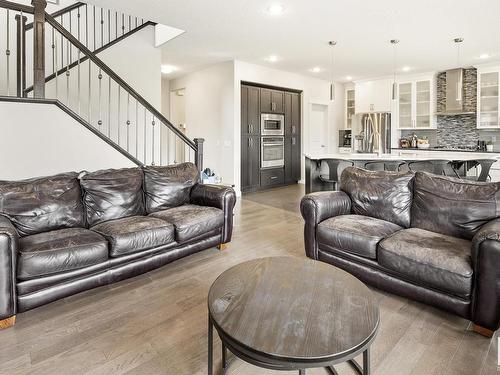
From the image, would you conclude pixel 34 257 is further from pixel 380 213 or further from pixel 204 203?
pixel 380 213

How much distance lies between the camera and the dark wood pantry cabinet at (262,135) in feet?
23.3

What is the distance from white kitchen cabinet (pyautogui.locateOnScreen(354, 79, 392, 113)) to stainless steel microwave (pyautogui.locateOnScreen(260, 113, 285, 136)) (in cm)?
237

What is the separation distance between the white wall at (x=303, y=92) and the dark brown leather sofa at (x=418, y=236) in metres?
3.76

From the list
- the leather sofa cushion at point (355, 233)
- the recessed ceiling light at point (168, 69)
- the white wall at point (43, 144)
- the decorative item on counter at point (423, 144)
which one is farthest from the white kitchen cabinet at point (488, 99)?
the white wall at point (43, 144)

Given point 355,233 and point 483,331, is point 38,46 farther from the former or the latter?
point 483,331

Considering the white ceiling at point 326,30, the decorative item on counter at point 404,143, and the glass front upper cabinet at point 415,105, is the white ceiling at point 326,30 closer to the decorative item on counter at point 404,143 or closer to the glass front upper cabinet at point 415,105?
the glass front upper cabinet at point 415,105

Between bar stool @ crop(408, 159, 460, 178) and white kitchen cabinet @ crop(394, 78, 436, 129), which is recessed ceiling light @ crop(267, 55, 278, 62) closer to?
bar stool @ crop(408, 159, 460, 178)

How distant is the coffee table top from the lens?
1242 mm

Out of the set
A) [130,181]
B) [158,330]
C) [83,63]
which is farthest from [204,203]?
[83,63]

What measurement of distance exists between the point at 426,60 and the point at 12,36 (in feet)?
23.5

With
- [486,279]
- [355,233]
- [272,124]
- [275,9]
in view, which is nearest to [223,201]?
[355,233]

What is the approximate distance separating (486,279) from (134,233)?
249 centimetres

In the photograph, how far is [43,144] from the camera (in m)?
3.33

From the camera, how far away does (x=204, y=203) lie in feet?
12.0
